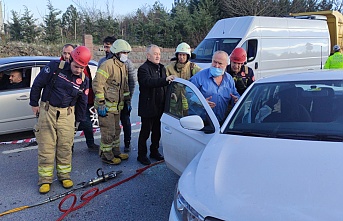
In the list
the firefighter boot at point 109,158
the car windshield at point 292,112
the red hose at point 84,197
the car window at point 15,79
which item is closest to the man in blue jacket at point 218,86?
the car windshield at point 292,112

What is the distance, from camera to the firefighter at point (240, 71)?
476 centimetres

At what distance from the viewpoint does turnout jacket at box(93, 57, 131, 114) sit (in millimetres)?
4660

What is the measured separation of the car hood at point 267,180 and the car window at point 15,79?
4.46 meters

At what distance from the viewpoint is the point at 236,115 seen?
3.15m

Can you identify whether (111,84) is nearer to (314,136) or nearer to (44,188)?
(44,188)

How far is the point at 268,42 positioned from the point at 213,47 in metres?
1.76

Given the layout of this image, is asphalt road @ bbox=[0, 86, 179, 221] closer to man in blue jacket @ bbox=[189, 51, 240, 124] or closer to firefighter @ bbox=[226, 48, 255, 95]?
Answer: man in blue jacket @ bbox=[189, 51, 240, 124]

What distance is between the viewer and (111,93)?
4844mm

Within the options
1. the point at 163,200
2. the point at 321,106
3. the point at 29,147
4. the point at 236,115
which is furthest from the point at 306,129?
the point at 29,147

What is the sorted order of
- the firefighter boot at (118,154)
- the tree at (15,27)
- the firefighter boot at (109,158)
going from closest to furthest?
the firefighter boot at (109,158)
the firefighter boot at (118,154)
the tree at (15,27)

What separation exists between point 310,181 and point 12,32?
2224 centimetres

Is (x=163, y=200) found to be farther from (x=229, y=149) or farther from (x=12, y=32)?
Answer: (x=12, y=32)

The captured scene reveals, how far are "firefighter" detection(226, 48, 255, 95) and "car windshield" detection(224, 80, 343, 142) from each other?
1.31 metres

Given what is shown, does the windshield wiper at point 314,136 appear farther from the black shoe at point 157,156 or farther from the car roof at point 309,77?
the black shoe at point 157,156
